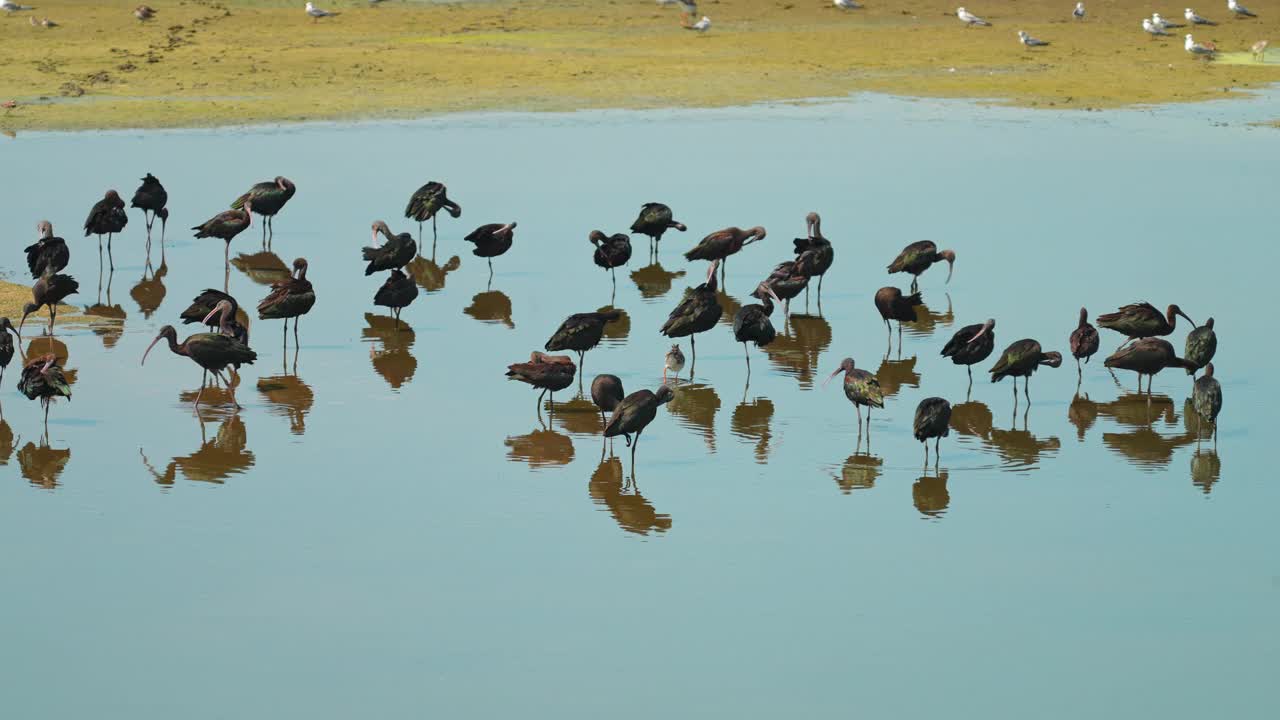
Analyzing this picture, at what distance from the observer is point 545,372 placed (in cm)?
1460

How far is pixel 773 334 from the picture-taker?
16.8 metres

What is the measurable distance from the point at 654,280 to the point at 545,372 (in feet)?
22.9

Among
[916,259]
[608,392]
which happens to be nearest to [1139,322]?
[916,259]

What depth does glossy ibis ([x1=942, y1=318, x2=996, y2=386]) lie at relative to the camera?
50.8ft

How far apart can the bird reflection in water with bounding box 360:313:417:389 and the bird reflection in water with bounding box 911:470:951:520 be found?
5.48 meters

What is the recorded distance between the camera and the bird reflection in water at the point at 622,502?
11.9 m

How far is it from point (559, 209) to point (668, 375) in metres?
9.06

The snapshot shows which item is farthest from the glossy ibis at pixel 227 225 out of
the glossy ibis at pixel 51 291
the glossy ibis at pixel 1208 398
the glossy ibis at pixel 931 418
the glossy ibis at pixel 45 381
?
the glossy ibis at pixel 1208 398

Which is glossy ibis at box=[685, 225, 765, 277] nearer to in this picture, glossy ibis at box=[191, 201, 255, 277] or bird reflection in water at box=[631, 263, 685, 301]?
bird reflection in water at box=[631, 263, 685, 301]

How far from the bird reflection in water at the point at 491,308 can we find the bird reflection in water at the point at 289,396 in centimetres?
289

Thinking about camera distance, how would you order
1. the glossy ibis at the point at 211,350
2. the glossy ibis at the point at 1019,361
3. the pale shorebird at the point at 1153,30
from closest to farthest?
1. the glossy ibis at the point at 1019,361
2. the glossy ibis at the point at 211,350
3. the pale shorebird at the point at 1153,30

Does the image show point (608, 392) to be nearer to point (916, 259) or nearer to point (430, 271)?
point (916, 259)

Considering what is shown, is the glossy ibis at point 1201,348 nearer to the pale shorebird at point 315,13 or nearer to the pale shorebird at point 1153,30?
the pale shorebird at point 1153,30

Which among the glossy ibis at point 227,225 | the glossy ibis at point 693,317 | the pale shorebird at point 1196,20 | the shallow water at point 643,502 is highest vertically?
the pale shorebird at point 1196,20
